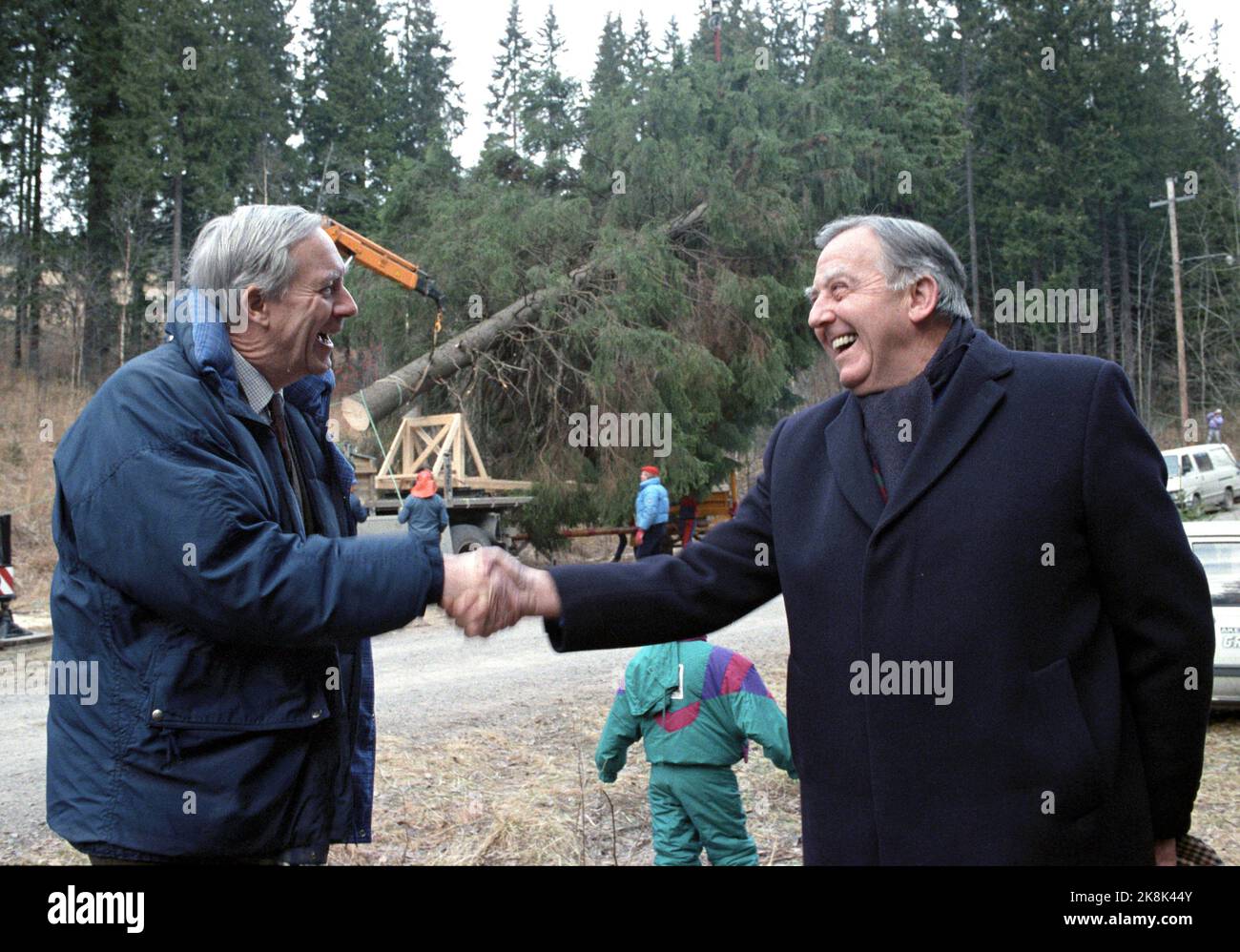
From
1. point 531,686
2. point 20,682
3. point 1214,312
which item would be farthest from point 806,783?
point 1214,312

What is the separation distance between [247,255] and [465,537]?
1333 cm

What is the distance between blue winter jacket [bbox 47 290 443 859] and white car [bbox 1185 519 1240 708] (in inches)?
275

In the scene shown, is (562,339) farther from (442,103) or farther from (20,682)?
(442,103)

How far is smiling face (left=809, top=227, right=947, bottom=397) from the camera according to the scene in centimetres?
250

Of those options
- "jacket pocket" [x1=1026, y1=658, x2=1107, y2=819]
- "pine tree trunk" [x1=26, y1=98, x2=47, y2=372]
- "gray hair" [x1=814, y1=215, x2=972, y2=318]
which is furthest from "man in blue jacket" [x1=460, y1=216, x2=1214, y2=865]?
"pine tree trunk" [x1=26, y1=98, x2=47, y2=372]

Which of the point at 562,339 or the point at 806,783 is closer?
the point at 806,783

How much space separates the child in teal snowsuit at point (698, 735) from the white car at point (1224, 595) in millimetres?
4669

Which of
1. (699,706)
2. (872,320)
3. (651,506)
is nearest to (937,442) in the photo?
(872,320)

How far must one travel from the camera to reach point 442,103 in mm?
42438

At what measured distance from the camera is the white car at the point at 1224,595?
25.9 feet

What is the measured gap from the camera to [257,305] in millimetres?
2428

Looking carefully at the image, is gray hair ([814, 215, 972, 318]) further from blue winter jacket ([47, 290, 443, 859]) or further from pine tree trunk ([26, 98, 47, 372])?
pine tree trunk ([26, 98, 47, 372])

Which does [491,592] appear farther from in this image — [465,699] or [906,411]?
[465,699]
